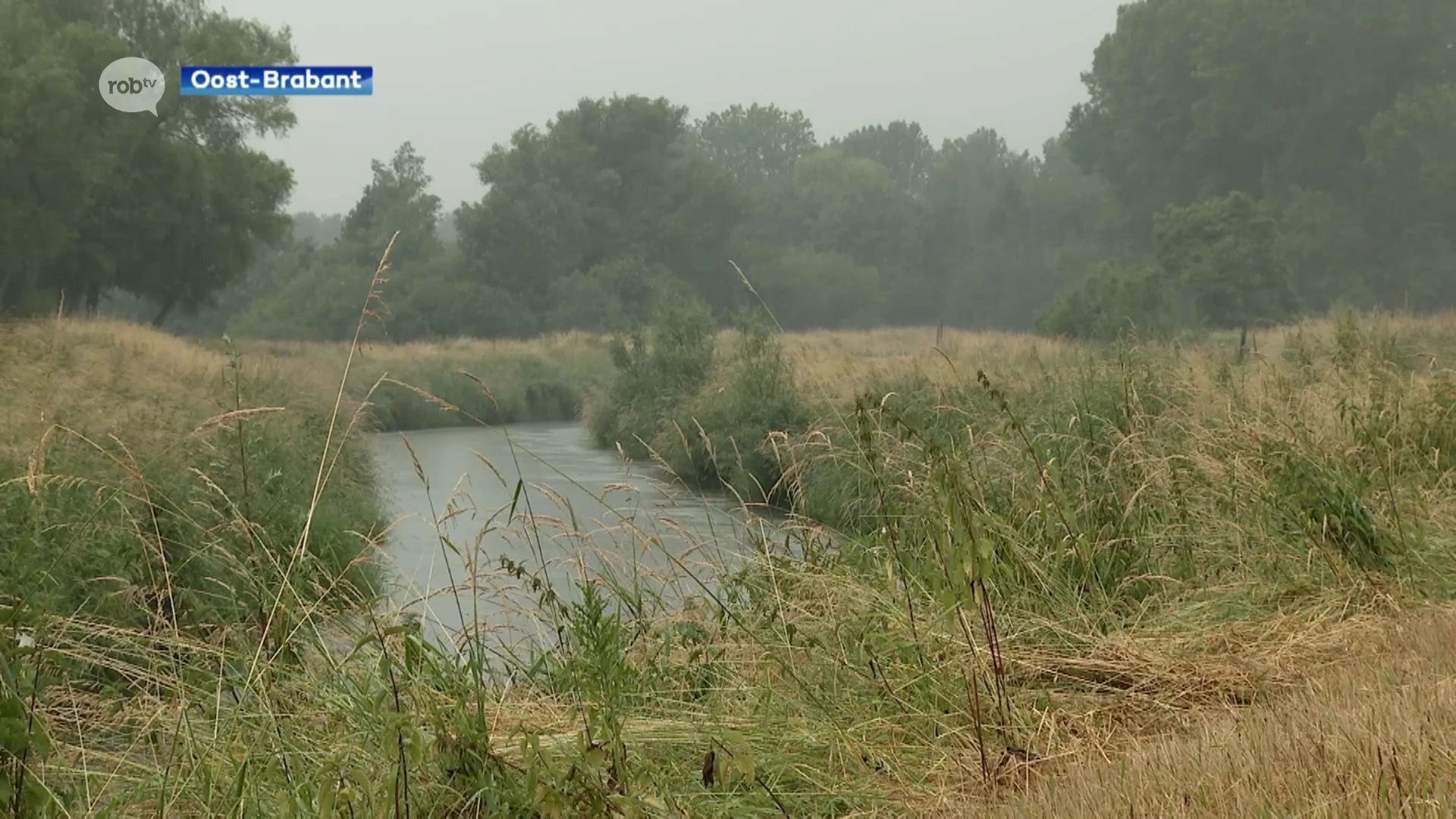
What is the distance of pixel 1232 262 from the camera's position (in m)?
27.3

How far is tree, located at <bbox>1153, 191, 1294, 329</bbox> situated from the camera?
2744cm

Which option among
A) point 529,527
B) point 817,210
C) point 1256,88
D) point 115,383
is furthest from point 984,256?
point 529,527

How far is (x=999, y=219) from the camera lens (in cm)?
5653

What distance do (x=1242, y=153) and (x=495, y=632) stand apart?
4685 centimetres

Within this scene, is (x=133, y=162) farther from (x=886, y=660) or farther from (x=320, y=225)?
(x=320, y=225)

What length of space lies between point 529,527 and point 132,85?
25132 millimetres

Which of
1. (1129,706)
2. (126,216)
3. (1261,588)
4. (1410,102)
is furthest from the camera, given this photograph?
(1410,102)

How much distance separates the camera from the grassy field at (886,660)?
2387 millimetres

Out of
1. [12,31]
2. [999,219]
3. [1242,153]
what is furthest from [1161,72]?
[12,31]

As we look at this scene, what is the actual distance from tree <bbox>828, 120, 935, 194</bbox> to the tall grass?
83.8 meters

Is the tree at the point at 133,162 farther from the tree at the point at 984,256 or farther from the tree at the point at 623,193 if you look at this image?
the tree at the point at 984,256

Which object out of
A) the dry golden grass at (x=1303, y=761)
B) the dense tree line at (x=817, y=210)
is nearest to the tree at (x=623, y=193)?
the dense tree line at (x=817, y=210)

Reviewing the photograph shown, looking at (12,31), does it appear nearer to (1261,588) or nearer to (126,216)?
(126,216)

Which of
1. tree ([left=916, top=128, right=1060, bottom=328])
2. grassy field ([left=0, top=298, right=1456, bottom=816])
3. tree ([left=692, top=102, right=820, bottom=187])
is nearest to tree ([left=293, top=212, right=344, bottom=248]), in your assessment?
tree ([left=692, top=102, right=820, bottom=187])
